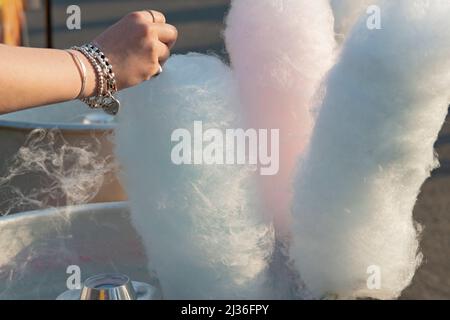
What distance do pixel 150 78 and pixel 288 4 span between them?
0.73 feet

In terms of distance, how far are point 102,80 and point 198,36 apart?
13.9 feet

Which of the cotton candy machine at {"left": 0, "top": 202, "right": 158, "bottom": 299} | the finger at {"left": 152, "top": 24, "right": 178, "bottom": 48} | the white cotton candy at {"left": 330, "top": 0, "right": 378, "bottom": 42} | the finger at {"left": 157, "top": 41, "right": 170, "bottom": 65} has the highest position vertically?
the white cotton candy at {"left": 330, "top": 0, "right": 378, "bottom": 42}

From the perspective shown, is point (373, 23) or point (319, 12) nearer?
point (373, 23)

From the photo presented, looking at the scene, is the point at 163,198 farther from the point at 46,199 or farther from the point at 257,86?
the point at 46,199

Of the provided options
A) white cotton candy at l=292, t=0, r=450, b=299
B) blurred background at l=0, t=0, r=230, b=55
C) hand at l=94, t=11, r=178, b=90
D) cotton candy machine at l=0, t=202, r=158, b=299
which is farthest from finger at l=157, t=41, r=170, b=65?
blurred background at l=0, t=0, r=230, b=55

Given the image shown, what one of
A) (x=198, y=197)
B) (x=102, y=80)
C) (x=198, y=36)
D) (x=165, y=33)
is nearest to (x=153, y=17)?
(x=165, y=33)

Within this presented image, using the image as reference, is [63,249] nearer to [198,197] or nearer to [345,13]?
[198,197]

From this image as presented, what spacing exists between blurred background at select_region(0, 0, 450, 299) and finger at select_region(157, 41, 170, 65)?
12 centimetres

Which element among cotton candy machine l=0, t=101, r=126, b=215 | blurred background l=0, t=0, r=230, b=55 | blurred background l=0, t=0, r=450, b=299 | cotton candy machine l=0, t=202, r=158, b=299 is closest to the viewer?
cotton candy machine l=0, t=202, r=158, b=299

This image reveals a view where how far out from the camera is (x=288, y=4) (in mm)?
940

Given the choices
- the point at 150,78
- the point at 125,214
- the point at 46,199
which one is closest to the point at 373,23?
the point at 150,78

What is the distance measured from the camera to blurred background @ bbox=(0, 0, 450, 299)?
2238mm

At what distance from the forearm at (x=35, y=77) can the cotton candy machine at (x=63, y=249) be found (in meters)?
0.39

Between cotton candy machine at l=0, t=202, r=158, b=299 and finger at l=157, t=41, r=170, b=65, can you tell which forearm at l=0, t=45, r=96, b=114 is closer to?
finger at l=157, t=41, r=170, b=65
